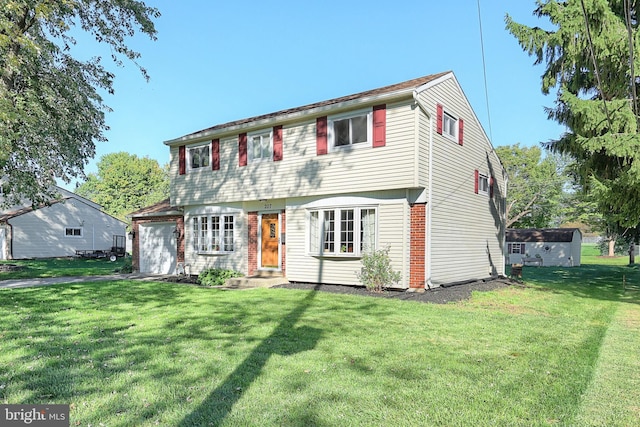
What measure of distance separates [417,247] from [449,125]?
4689 mm

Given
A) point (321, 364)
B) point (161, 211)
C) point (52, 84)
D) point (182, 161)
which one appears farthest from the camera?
point (161, 211)

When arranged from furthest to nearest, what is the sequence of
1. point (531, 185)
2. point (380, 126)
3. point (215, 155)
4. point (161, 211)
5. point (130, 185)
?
1. point (130, 185)
2. point (531, 185)
3. point (161, 211)
4. point (215, 155)
5. point (380, 126)

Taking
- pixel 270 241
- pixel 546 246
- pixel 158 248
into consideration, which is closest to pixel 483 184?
pixel 270 241

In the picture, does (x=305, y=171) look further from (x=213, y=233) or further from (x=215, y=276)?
→ (x=213, y=233)

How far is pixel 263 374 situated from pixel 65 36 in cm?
1607

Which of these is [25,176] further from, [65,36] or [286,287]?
[286,287]

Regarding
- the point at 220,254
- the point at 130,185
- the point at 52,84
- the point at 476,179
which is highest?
the point at 130,185

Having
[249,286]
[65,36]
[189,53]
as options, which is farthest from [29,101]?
[249,286]

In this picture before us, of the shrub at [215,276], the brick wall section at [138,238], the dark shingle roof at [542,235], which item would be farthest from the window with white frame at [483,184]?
the dark shingle roof at [542,235]

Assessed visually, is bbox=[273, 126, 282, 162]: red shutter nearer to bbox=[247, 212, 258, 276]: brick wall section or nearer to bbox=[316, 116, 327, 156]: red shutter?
bbox=[316, 116, 327, 156]: red shutter

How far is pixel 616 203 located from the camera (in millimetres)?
10180

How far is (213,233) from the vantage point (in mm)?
15203

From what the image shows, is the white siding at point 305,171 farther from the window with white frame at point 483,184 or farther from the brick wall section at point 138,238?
the window with white frame at point 483,184

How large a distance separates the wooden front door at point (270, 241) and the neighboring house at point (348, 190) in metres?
0.04
